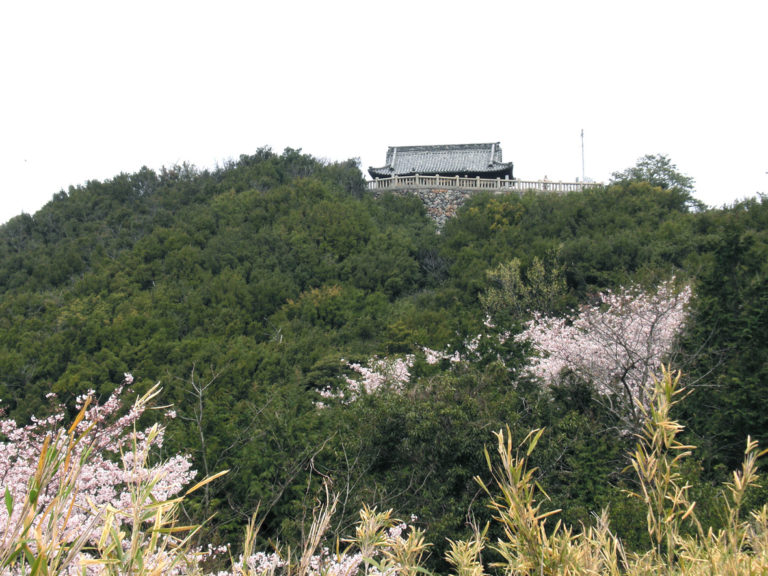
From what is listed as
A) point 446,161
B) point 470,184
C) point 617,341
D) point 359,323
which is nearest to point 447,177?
point 470,184

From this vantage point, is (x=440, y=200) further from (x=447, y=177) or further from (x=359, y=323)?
(x=359, y=323)

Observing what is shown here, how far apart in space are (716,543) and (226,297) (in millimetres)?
18877

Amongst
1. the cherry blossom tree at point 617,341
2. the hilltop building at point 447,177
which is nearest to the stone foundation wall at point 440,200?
the hilltop building at point 447,177

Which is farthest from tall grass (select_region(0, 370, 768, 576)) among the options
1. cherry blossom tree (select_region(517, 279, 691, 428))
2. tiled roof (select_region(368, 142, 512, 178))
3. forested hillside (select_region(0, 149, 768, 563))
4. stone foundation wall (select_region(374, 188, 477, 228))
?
tiled roof (select_region(368, 142, 512, 178))

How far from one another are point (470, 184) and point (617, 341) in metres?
19.1

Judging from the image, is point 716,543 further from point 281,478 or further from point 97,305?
point 97,305

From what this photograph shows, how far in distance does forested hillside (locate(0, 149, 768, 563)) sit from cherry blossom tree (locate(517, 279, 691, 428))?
35 cm

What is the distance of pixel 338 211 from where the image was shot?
2416 cm

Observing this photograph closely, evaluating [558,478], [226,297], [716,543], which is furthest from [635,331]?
[226,297]

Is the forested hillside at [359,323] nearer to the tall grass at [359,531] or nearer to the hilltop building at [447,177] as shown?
the hilltop building at [447,177]

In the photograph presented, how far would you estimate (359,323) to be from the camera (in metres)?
18.2

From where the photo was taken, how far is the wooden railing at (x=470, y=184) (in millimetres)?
26312

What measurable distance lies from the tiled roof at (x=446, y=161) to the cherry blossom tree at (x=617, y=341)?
46.2 feet

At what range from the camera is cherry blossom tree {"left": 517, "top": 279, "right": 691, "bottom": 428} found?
9336 mm
